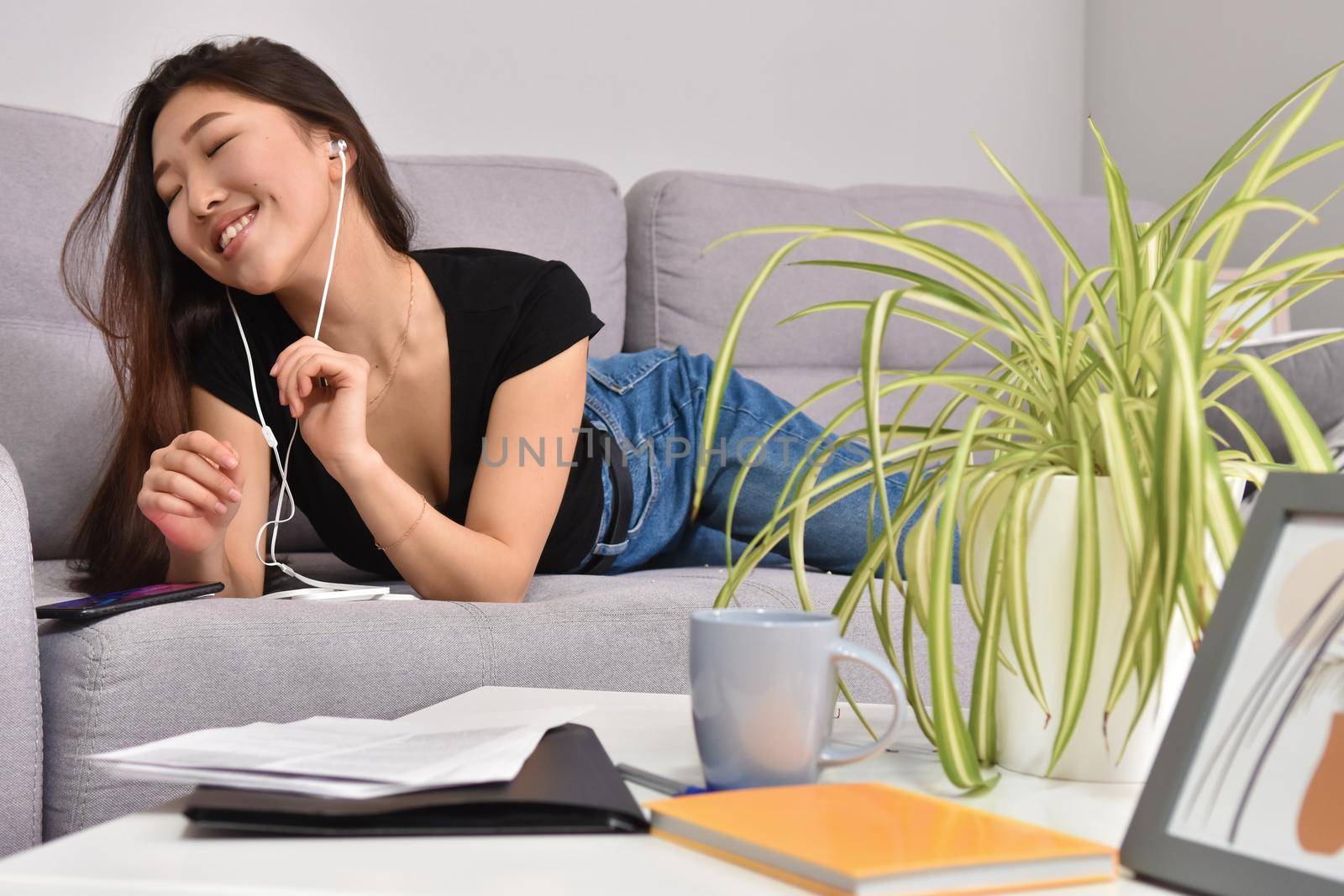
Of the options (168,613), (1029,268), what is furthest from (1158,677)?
(168,613)

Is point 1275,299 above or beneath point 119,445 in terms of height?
above

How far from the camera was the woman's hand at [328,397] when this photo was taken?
3.89 ft

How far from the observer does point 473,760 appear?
54 cm

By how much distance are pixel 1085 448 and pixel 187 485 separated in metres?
0.93

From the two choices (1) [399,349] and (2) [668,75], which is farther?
(2) [668,75]

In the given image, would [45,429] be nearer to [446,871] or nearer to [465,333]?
[465,333]

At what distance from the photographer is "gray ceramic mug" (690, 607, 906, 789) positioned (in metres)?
0.54

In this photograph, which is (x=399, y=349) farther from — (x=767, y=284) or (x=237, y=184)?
(x=767, y=284)

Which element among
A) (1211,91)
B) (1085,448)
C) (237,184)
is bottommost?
(1085,448)

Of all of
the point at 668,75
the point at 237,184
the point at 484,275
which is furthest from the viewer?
the point at 668,75

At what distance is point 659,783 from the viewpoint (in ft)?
1.91

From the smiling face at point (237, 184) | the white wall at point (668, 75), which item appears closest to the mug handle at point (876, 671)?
the smiling face at point (237, 184)

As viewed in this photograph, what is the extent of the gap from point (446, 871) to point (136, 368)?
118 centimetres

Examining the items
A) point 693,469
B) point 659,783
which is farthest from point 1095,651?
point 693,469
